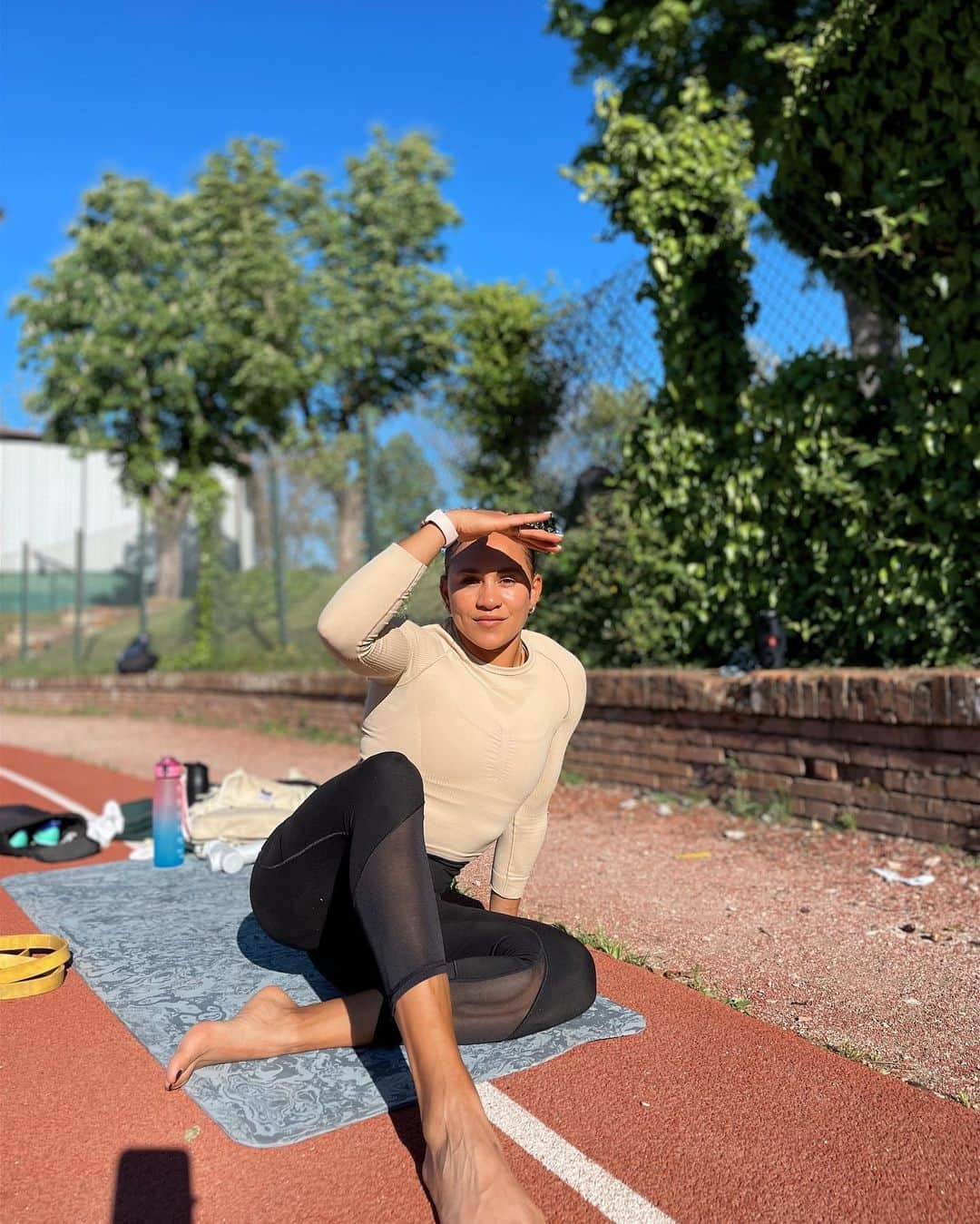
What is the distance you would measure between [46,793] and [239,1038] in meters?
6.27

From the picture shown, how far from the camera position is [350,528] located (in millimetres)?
13383

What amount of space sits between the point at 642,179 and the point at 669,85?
7.43 m

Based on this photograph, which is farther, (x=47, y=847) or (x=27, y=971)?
(x=47, y=847)

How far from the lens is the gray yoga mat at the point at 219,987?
8.92 ft

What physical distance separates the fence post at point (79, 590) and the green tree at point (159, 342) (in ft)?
15.8

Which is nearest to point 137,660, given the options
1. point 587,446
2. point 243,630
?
point 243,630

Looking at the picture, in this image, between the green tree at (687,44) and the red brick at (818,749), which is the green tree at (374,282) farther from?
the red brick at (818,749)

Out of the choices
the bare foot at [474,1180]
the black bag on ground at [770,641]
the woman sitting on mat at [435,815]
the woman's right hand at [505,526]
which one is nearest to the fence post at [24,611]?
the black bag on ground at [770,641]

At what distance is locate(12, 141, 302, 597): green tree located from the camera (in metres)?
26.7

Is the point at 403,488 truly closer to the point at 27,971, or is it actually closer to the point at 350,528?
the point at 350,528

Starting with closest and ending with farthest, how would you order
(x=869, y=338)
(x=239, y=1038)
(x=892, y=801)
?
(x=239, y=1038) < (x=892, y=801) < (x=869, y=338)

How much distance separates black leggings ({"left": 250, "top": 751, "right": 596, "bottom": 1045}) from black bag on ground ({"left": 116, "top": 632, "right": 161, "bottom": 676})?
14440 mm

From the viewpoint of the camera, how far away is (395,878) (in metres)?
2.62

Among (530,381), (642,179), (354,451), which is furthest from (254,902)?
(354,451)
